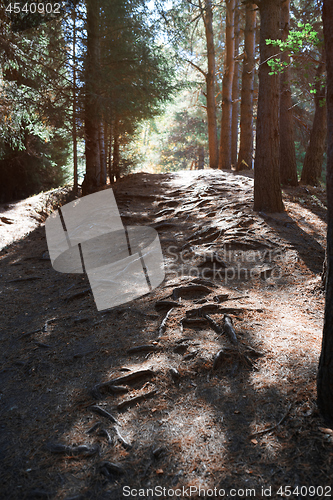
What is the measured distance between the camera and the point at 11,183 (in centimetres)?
1548

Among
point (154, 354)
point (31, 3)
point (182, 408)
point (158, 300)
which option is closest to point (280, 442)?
point (182, 408)

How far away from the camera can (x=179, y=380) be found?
332 centimetres

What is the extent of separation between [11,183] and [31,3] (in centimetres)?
786

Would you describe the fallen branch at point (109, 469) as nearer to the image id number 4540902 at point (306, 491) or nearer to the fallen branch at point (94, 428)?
the fallen branch at point (94, 428)

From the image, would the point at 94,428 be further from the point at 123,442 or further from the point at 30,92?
the point at 30,92

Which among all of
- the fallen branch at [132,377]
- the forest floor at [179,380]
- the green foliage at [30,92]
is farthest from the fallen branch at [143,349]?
the green foliage at [30,92]

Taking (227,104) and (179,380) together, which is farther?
(227,104)

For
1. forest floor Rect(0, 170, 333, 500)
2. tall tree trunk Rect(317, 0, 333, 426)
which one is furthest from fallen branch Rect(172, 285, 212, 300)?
tall tree trunk Rect(317, 0, 333, 426)

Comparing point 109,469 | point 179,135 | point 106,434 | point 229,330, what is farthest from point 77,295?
point 179,135

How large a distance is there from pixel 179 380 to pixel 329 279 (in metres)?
1.72

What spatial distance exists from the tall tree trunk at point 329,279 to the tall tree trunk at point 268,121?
5192 millimetres

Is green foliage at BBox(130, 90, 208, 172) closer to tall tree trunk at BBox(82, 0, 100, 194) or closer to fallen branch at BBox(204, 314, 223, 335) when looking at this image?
tall tree trunk at BBox(82, 0, 100, 194)
